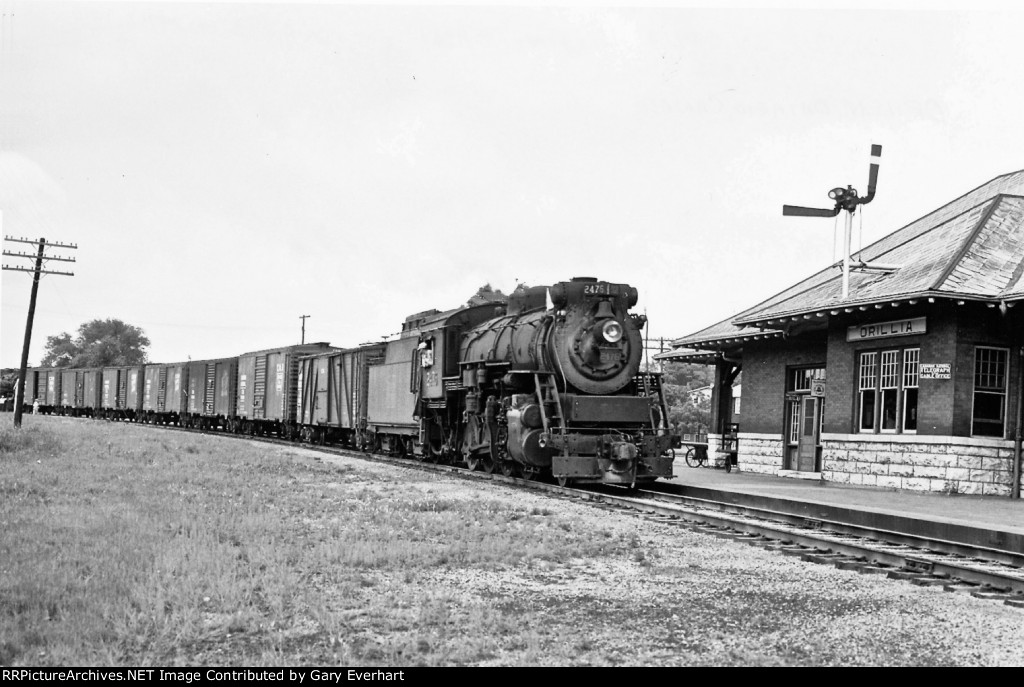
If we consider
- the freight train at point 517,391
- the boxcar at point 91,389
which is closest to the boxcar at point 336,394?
the freight train at point 517,391

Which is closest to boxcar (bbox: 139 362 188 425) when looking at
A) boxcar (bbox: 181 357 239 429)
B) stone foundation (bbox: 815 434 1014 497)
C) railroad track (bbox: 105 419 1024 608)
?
boxcar (bbox: 181 357 239 429)

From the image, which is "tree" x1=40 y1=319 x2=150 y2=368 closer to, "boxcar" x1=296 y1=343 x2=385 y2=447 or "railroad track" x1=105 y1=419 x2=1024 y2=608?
"boxcar" x1=296 y1=343 x2=385 y2=447

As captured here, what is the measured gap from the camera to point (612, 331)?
615 inches

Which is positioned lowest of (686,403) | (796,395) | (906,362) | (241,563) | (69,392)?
(69,392)

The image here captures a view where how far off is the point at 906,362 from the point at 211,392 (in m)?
32.6

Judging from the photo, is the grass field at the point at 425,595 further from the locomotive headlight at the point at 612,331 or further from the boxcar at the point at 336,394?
the boxcar at the point at 336,394

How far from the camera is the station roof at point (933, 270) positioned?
17.2m

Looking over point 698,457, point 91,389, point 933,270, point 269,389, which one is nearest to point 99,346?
point 91,389

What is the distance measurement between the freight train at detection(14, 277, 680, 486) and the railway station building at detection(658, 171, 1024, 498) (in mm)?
4623

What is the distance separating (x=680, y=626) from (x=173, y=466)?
13373 mm

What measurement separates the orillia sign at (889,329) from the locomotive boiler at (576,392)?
532 centimetres

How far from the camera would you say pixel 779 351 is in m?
23.3

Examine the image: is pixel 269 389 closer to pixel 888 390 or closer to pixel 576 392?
pixel 576 392

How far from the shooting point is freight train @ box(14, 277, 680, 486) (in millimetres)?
15328
